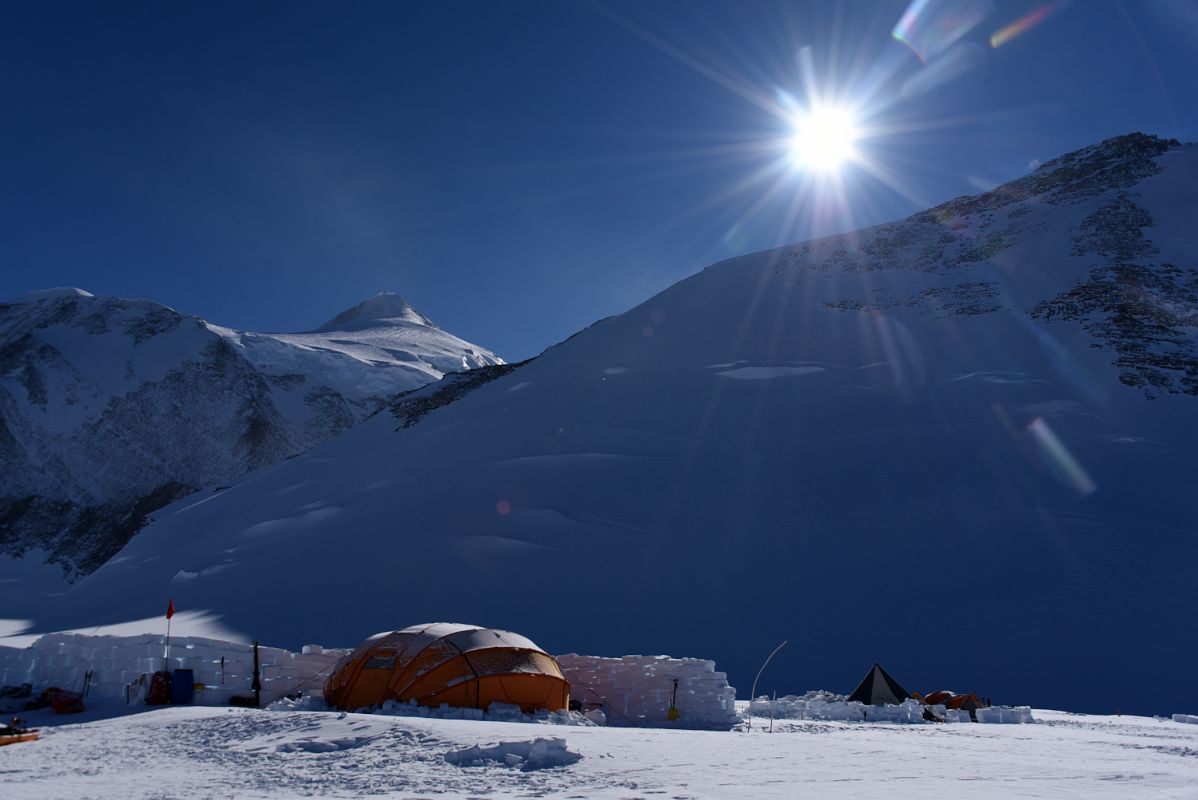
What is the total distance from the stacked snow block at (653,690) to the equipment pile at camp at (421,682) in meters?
0.02

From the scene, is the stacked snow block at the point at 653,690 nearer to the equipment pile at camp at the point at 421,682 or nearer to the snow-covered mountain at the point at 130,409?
the equipment pile at camp at the point at 421,682

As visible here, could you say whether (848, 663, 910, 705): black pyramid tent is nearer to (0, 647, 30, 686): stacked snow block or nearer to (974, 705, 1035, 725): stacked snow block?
(974, 705, 1035, 725): stacked snow block

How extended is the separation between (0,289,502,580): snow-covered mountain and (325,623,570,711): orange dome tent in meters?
65.5

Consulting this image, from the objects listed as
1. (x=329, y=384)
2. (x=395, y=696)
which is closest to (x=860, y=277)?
(x=395, y=696)

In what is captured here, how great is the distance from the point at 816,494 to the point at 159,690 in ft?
72.1

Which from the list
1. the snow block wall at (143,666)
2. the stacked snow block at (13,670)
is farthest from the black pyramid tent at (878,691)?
the stacked snow block at (13,670)

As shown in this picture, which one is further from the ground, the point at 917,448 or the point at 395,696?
the point at 917,448

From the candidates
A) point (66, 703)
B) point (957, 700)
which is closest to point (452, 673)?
point (66, 703)

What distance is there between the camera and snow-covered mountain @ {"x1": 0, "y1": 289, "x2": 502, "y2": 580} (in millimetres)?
75250

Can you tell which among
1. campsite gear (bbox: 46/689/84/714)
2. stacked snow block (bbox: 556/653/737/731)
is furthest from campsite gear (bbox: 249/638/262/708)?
stacked snow block (bbox: 556/653/737/731)

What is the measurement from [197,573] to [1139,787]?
3173cm

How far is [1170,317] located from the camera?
131ft

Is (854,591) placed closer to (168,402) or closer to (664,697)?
(664,697)

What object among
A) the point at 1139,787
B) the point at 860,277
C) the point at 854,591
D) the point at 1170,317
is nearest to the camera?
the point at 1139,787
